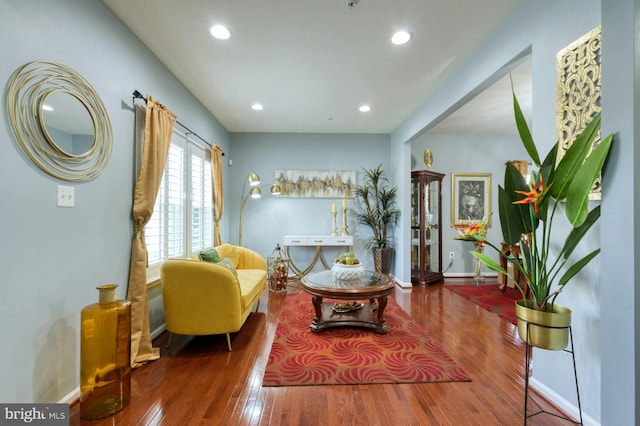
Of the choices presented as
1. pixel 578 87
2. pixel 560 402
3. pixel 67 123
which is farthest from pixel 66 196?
pixel 560 402

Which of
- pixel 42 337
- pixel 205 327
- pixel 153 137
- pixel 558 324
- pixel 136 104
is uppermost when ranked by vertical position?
pixel 136 104

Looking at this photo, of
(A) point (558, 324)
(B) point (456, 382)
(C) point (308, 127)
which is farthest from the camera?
(C) point (308, 127)

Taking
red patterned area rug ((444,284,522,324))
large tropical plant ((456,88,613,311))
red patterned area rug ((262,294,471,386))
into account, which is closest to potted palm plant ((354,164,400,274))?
red patterned area rug ((444,284,522,324))

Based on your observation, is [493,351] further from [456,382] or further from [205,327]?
[205,327]

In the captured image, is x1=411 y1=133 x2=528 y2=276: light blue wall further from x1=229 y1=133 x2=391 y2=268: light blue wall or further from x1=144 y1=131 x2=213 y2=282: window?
x1=144 y1=131 x2=213 y2=282: window

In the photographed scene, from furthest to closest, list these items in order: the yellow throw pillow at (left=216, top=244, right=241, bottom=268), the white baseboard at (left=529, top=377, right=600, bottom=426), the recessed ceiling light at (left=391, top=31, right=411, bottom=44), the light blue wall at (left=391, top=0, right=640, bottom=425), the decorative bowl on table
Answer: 1. the yellow throw pillow at (left=216, top=244, right=241, bottom=268)
2. the decorative bowl on table
3. the recessed ceiling light at (left=391, top=31, right=411, bottom=44)
4. the white baseboard at (left=529, top=377, right=600, bottom=426)
5. the light blue wall at (left=391, top=0, right=640, bottom=425)

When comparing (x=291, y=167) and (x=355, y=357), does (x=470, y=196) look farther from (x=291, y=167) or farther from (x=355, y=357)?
(x=355, y=357)

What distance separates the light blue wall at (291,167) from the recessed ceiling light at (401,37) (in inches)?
109

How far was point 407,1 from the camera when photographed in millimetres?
1918

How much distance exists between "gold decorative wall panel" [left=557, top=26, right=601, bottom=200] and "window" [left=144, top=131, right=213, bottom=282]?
10.6 feet

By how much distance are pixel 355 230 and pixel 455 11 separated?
361 centimetres

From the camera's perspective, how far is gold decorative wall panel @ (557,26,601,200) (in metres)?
1.42

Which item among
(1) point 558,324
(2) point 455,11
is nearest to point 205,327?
(1) point 558,324

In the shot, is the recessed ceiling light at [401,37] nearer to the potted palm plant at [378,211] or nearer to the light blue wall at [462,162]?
the potted palm plant at [378,211]
